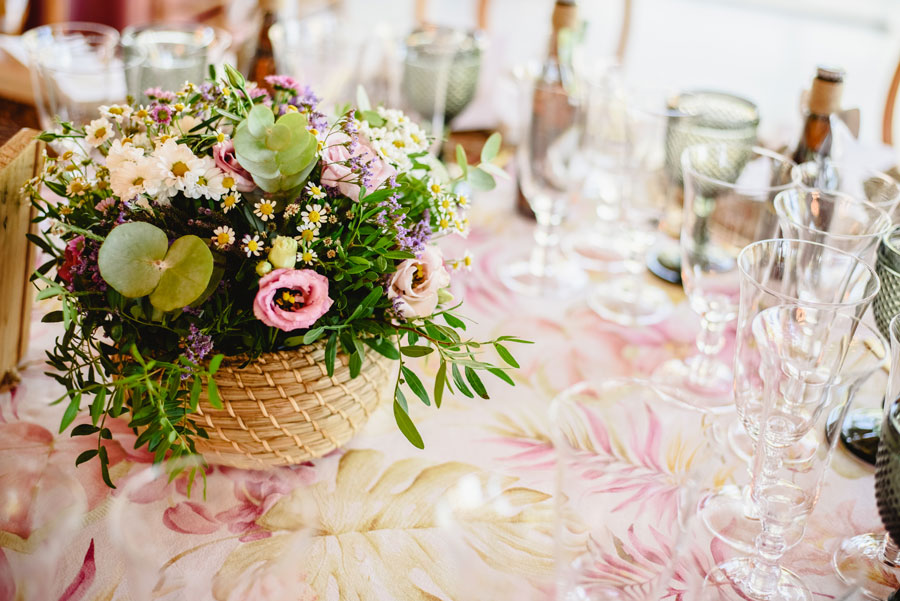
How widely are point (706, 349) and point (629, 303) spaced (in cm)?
15

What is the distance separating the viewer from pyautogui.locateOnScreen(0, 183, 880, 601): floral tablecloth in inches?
21.8

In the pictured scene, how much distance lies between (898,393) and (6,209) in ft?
2.65

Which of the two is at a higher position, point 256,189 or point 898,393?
point 256,189

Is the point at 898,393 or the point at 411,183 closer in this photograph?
the point at 898,393

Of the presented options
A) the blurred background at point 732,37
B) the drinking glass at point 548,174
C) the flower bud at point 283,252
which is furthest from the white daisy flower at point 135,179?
the blurred background at point 732,37

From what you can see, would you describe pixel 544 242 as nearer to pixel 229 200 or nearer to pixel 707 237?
pixel 707 237

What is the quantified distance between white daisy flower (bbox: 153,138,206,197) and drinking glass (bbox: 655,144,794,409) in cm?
53

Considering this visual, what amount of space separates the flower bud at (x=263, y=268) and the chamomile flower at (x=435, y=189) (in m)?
0.19

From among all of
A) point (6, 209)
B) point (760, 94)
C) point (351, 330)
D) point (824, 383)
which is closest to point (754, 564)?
point (824, 383)

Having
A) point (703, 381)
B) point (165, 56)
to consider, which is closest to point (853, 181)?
point (703, 381)

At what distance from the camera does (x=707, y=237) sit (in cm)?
107

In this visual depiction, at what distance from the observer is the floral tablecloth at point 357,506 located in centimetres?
55

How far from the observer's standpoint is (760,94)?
353 cm

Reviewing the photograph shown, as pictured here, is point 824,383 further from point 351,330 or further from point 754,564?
point 351,330
